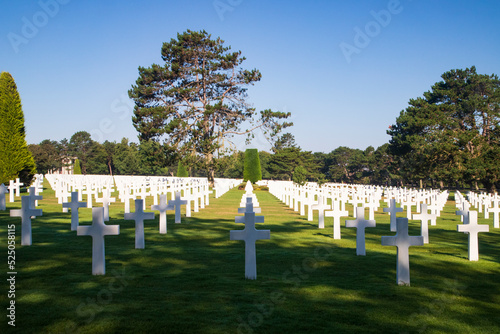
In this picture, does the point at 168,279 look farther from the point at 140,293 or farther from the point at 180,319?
the point at 180,319

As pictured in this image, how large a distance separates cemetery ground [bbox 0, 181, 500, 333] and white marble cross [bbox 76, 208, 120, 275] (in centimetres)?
19

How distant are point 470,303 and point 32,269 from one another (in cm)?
599

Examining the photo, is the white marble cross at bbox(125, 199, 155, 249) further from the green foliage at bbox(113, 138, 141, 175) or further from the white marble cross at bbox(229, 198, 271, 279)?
the green foliage at bbox(113, 138, 141, 175)

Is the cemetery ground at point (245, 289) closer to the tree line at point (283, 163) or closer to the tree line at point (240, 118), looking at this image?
the tree line at point (240, 118)

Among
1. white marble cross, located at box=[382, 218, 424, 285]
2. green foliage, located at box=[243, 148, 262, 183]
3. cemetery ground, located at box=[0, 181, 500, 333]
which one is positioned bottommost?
cemetery ground, located at box=[0, 181, 500, 333]

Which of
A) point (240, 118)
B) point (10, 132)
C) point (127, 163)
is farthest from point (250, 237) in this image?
point (127, 163)

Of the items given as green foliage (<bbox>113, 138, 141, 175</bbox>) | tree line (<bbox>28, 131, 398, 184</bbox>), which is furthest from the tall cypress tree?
green foliage (<bbox>113, 138, 141, 175</bbox>)

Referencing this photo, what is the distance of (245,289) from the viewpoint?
6180 millimetres

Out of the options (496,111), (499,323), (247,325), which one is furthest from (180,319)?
(496,111)

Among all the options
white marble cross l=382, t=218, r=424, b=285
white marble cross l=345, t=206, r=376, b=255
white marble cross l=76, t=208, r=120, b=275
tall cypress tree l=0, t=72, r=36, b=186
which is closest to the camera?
white marble cross l=382, t=218, r=424, b=285

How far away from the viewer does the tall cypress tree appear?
2931cm

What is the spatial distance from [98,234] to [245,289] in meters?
2.39

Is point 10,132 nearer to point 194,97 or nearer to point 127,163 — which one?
point 194,97

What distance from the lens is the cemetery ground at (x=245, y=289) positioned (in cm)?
479
